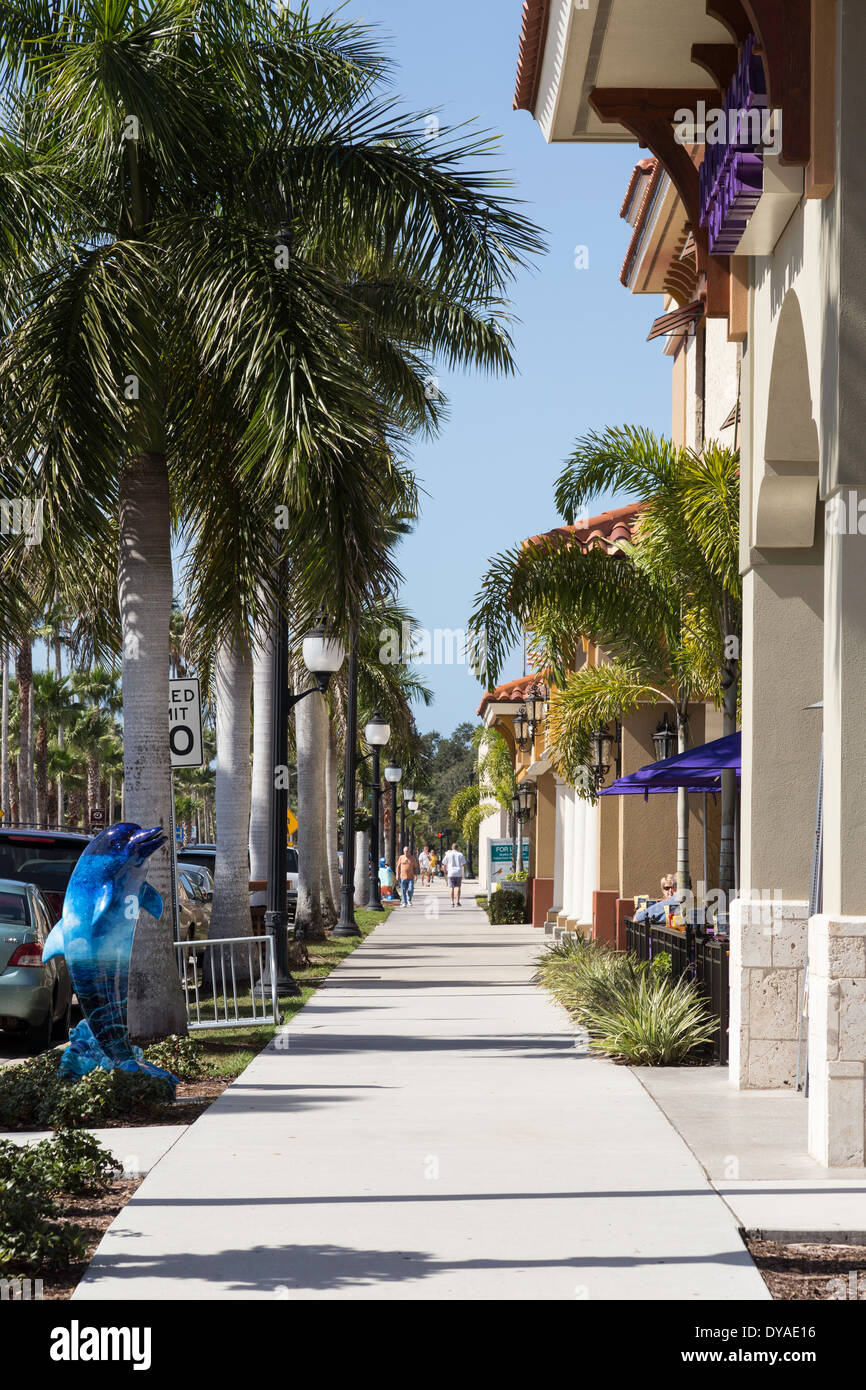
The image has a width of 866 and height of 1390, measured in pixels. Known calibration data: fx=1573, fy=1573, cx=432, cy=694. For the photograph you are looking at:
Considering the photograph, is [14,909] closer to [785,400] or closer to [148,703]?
[148,703]

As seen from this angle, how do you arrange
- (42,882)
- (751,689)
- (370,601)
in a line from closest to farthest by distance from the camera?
(751,689) → (370,601) → (42,882)

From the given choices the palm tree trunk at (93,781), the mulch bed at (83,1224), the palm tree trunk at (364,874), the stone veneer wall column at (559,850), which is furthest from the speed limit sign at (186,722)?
the palm tree trunk at (93,781)

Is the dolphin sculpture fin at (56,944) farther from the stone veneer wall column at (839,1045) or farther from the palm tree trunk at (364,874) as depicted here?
the palm tree trunk at (364,874)

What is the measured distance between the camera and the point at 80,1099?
909 cm

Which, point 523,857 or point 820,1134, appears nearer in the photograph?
point 820,1134

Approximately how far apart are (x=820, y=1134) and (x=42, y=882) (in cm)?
974

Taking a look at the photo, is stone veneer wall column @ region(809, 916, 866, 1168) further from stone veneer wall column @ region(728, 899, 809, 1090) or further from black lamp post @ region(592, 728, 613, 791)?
black lamp post @ region(592, 728, 613, 791)

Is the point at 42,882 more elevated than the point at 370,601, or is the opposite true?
the point at 370,601

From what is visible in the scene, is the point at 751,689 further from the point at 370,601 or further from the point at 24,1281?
the point at 24,1281

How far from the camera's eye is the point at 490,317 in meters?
18.1
